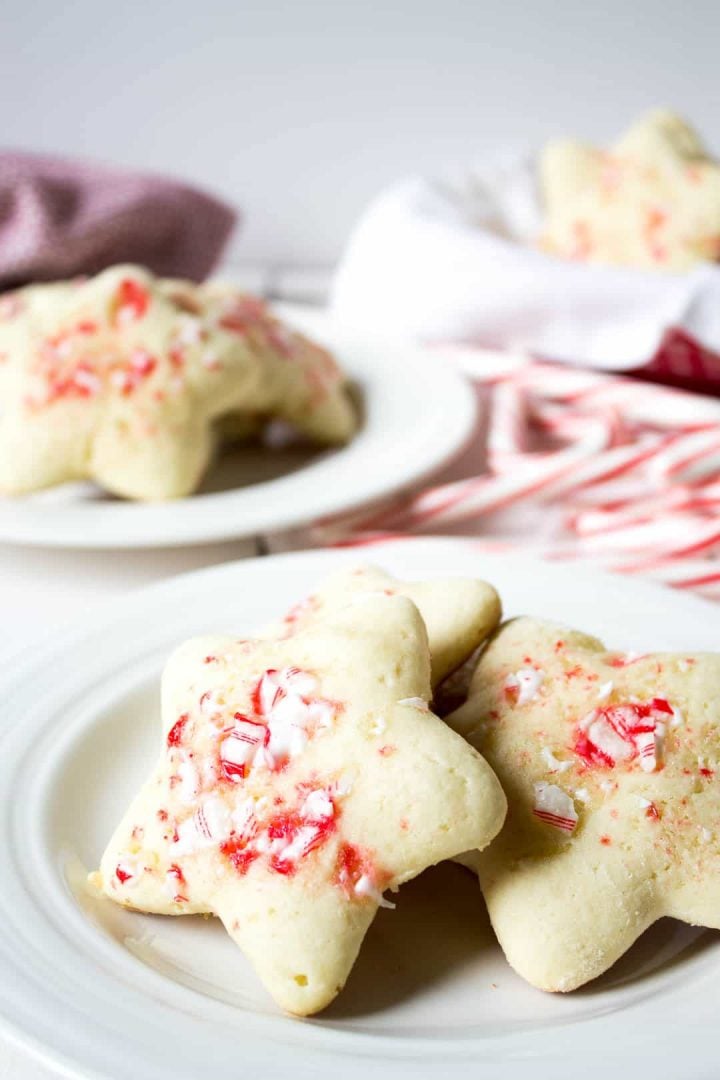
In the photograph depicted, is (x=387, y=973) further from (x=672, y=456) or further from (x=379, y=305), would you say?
(x=379, y=305)

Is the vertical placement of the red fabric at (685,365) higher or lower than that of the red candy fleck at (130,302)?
lower

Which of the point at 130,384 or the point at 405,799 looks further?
the point at 130,384

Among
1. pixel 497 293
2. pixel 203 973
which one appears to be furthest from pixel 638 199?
pixel 203 973

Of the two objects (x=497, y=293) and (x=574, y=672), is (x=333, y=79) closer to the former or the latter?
(x=497, y=293)

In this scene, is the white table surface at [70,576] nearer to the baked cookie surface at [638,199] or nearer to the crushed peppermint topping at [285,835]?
the crushed peppermint topping at [285,835]

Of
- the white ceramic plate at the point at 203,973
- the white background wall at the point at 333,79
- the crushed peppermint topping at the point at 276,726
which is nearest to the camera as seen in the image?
the white ceramic plate at the point at 203,973

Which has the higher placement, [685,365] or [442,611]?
[442,611]

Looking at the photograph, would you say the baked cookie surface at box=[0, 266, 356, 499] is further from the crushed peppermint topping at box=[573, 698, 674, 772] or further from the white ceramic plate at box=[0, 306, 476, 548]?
the crushed peppermint topping at box=[573, 698, 674, 772]

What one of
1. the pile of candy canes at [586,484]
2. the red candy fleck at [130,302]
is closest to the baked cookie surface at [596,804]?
the pile of candy canes at [586,484]
